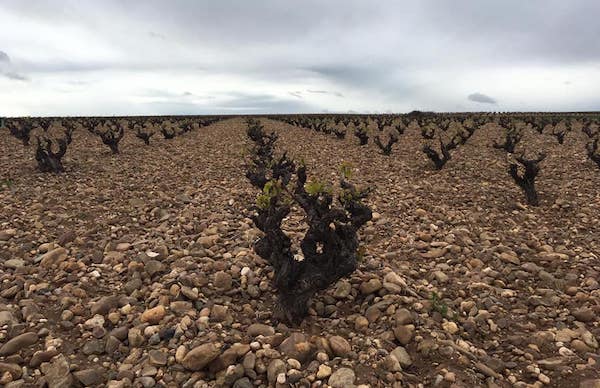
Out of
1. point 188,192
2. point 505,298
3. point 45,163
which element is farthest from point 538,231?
point 45,163

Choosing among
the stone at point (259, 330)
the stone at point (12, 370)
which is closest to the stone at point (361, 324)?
the stone at point (259, 330)

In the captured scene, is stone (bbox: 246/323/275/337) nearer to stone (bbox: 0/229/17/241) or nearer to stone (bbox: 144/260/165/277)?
stone (bbox: 144/260/165/277)

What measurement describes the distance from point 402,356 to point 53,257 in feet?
22.5

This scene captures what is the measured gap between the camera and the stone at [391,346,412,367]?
525 cm

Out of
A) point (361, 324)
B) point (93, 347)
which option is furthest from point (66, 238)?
point (361, 324)

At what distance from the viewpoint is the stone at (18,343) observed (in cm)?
548

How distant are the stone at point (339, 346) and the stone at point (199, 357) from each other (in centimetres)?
146

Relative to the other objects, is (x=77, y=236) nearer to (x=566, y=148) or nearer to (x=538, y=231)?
(x=538, y=231)

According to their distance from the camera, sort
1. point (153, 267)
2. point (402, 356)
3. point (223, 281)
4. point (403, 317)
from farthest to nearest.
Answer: point (153, 267), point (223, 281), point (403, 317), point (402, 356)

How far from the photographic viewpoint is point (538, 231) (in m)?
10.2

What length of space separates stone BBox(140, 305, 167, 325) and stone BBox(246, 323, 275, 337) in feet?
4.46

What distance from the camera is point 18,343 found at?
18.4 feet

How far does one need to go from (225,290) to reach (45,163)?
13902mm

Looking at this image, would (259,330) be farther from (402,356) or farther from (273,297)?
(402,356)
